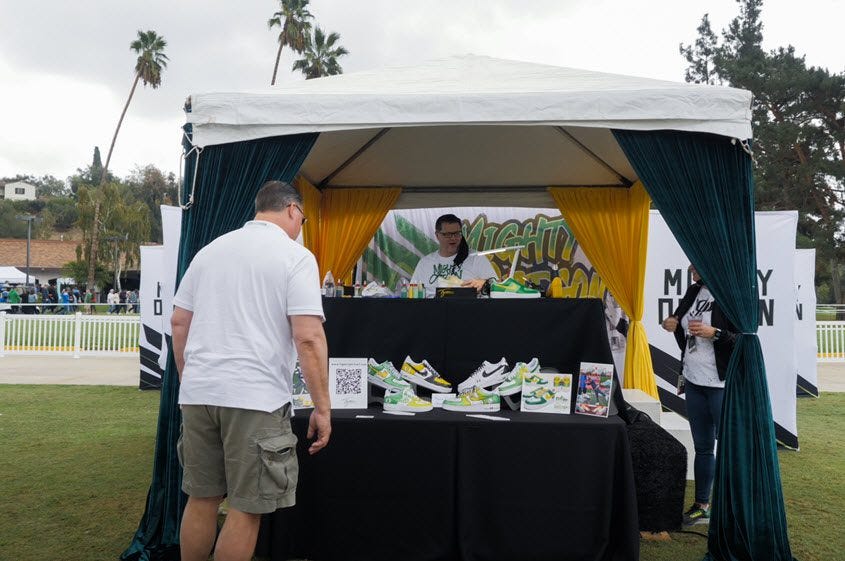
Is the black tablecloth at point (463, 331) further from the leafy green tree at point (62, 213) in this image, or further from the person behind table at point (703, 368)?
the leafy green tree at point (62, 213)

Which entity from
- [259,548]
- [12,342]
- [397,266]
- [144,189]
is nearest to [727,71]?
[397,266]

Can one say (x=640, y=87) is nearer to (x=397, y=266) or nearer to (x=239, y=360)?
(x=239, y=360)

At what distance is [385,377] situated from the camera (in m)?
3.48

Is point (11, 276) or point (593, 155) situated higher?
point (593, 155)

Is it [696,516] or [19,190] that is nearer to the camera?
[696,516]

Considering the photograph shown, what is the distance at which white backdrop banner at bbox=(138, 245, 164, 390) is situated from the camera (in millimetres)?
8445

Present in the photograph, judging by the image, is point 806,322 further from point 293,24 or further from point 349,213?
point 293,24

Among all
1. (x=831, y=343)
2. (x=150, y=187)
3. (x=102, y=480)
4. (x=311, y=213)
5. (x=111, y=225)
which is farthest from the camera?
(x=150, y=187)

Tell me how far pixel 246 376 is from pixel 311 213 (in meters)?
4.16

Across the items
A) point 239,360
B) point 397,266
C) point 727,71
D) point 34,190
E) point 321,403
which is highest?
point 34,190

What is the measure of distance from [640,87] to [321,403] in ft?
7.25

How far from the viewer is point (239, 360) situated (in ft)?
7.70

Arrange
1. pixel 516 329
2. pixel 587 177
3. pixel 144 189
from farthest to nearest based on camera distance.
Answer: pixel 144 189 < pixel 587 177 < pixel 516 329

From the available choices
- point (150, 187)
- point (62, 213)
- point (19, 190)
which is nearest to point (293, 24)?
point (150, 187)
